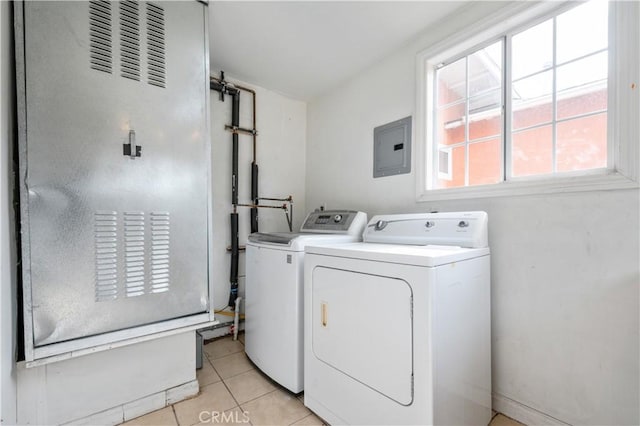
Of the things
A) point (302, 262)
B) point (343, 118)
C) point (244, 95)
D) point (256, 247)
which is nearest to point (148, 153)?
point (256, 247)

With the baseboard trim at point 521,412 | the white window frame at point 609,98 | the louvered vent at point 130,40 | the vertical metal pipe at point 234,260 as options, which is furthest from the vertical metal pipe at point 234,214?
the baseboard trim at point 521,412

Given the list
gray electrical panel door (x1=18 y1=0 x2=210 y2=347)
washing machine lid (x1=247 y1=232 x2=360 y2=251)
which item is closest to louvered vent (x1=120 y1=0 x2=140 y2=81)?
gray electrical panel door (x1=18 y1=0 x2=210 y2=347)

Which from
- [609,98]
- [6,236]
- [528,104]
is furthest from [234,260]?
[609,98]

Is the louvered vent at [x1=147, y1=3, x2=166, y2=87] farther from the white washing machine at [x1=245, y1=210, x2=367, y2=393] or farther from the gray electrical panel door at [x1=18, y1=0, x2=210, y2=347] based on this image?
the white washing machine at [x1=245, y1=210, x2=367, y2=393]

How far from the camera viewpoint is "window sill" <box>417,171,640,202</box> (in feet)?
4.13

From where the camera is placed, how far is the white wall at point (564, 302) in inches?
48.6

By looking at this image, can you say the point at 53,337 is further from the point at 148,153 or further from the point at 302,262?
the point at 302,262

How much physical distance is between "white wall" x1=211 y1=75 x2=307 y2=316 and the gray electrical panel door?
943mm

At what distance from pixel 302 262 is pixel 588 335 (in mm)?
1516

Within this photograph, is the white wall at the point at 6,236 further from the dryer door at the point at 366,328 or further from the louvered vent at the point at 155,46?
the dryer door at the point at 366,328

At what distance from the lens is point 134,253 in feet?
4.80

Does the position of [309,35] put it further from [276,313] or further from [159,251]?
[276,313]

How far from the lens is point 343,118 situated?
280 cm

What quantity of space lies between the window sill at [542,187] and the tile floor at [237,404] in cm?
131
